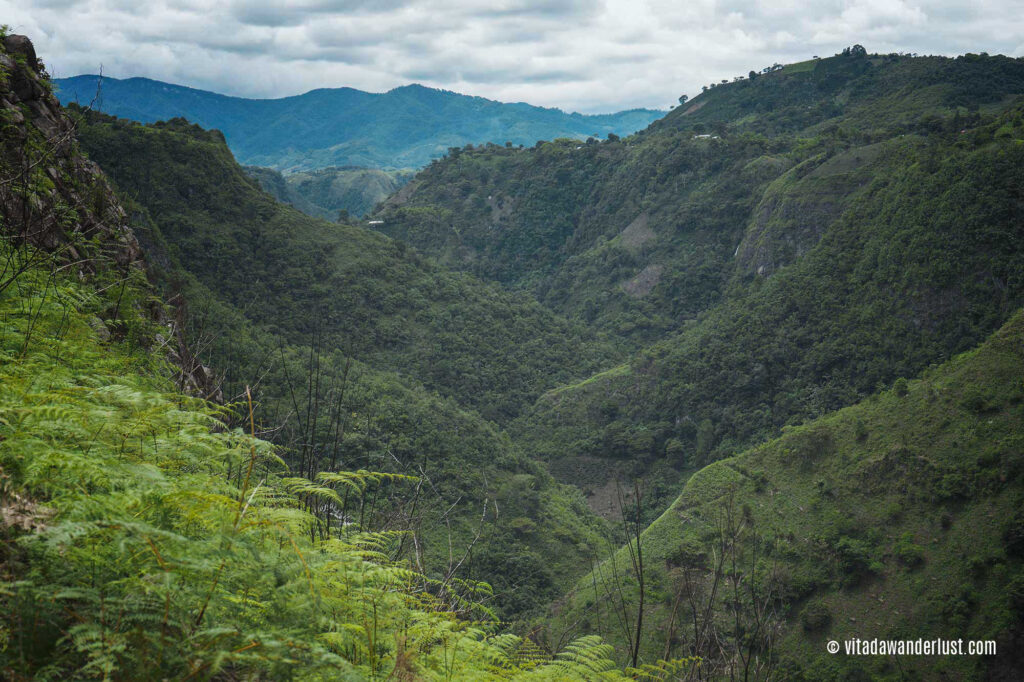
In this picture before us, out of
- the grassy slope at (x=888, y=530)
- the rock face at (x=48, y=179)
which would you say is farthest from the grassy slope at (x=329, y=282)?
the grassy slope at (x=888, y=530)

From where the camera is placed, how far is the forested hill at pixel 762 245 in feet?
106

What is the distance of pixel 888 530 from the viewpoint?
1973cm

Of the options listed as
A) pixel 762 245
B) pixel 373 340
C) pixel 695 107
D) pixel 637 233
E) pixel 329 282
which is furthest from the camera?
pixel 695 107

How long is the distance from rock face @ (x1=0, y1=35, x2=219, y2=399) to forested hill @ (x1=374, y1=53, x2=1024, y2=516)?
112ft

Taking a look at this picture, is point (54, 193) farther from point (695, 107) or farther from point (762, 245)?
point (695, 107)

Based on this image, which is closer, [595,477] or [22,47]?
[22,47]

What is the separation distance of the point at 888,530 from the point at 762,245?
35.2 meters

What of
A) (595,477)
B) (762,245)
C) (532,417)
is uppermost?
(762,245)

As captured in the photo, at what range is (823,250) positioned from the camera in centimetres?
4178

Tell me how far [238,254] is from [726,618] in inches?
1452

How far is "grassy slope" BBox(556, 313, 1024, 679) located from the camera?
16.3 meters

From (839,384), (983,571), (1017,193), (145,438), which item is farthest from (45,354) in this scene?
(1017,193)

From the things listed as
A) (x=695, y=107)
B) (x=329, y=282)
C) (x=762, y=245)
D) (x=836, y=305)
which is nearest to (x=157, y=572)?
(x=836, y=305)

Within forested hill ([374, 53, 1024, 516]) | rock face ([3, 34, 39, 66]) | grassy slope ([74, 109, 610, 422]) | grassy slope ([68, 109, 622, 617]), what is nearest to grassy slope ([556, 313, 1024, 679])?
grassy slope ([68, 109, 622, 617])
